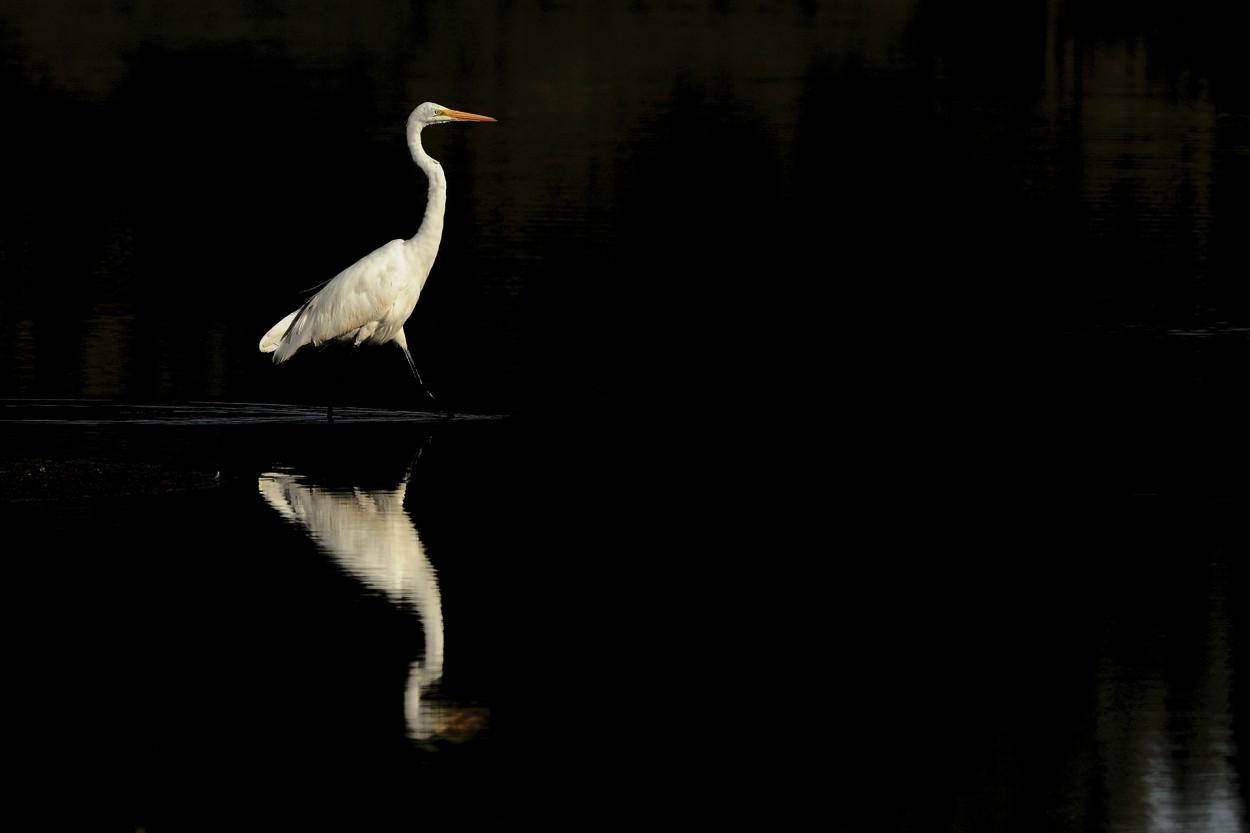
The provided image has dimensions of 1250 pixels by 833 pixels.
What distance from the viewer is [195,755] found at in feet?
24.1

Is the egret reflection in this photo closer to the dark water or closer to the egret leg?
the dark water

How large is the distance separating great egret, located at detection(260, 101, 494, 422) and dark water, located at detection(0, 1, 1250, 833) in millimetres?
402

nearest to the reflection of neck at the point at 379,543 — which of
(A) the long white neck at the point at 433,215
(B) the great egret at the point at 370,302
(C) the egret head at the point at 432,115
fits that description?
(B) the great egret at the point at 370,302

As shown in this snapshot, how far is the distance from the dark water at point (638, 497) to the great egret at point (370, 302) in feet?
1.32

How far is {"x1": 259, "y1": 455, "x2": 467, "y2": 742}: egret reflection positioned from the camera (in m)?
7.93

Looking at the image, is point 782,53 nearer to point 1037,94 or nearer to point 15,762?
point 1037,94

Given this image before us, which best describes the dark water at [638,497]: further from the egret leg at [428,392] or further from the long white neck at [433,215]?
the long white neck at [433,215]

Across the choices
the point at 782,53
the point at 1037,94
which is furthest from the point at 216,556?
the point at 782,53

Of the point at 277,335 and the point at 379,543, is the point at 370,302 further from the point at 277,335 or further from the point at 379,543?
the point at 379,543

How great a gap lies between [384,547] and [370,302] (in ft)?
13.9

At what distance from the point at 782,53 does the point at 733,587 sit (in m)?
38.4

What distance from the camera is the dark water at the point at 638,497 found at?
738cm

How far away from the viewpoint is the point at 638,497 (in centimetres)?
1123

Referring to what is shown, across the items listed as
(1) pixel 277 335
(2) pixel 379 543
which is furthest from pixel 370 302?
(2) pixel 379 543
